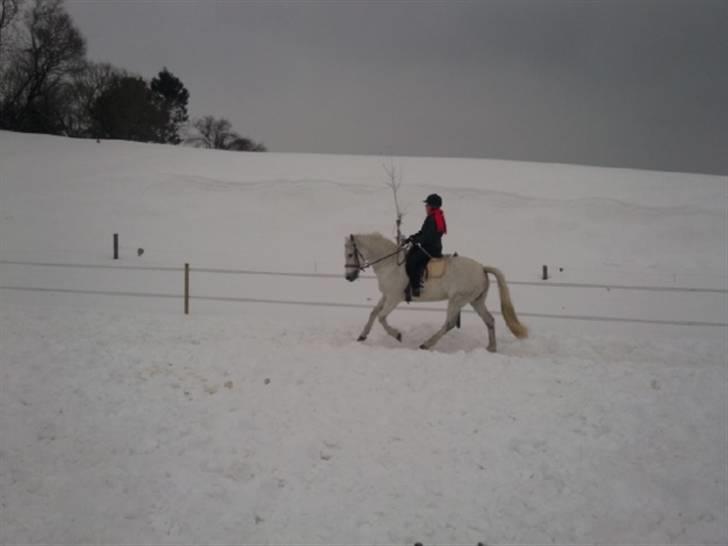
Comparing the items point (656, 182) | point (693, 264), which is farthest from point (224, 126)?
point (693, 264)

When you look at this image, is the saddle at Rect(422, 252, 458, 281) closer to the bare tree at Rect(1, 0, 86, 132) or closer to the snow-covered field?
the snow-covered field

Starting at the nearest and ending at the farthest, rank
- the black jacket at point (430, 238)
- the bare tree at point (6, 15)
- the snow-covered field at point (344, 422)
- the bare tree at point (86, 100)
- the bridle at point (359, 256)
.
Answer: the snow-covered field at point (344, 422) < the black jacket at point (430, 238) < the bridle at point (359, 256) < the bare tree at point (6, 15) < the bare tree at point (86, 100)

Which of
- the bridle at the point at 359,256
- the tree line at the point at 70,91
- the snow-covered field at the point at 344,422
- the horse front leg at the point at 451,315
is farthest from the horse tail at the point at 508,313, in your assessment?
the tree line at the point at 70,91

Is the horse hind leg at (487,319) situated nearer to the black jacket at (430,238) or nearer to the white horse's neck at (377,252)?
the black jacket at (430,238)

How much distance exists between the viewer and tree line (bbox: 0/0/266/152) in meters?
32.7

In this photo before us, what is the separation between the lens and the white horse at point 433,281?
951cm

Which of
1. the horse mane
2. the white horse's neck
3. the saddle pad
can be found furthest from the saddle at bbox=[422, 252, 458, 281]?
the horse mane

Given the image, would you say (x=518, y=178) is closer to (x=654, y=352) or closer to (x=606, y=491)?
(x=654, y=352)

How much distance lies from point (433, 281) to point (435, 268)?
201mm

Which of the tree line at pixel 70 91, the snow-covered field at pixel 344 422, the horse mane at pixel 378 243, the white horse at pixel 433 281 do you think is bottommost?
the snow-covered field at pixel 344 422

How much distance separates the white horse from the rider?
16cm

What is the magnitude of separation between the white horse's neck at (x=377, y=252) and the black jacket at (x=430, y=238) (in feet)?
1.55

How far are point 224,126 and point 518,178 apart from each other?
3814cm

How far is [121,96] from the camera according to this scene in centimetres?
4172
